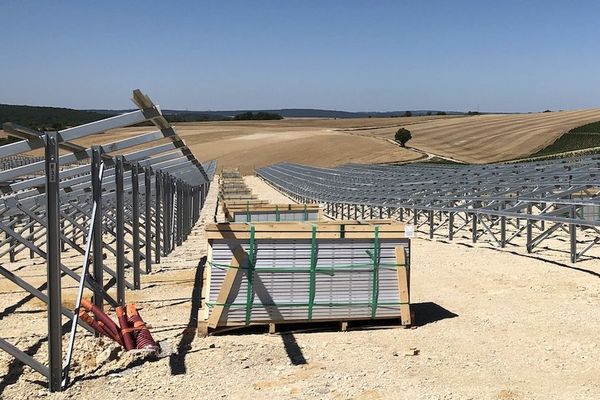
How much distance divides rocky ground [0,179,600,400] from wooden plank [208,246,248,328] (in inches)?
10.0

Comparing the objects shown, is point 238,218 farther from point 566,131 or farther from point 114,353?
point 566,131

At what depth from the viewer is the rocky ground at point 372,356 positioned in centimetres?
644

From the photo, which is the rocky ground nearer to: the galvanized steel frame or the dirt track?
the galvanized steel frame

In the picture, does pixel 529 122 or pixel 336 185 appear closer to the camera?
pixel 336 185

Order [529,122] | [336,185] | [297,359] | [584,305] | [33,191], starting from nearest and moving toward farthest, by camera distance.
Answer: [297,359] < [584,305] < [33,191] < [336,185] < [529,122]

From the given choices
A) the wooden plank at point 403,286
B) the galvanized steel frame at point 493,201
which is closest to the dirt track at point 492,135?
the galvanized steel frame at point 493,201

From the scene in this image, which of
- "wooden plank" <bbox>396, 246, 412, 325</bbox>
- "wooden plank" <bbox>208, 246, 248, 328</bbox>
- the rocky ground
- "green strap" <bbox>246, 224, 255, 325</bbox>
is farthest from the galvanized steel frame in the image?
"wooden plank" <bbox>208, 246, 248, 328</bbox>

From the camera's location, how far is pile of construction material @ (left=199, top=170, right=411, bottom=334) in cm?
841

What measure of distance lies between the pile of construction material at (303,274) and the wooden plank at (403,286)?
13 millimetres

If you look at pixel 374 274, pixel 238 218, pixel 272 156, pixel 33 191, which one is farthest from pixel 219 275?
pixel 272 156

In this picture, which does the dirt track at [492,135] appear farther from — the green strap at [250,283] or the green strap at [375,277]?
the green strap at [250,283]

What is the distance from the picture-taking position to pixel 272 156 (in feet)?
255

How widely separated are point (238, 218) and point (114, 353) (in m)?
8.19

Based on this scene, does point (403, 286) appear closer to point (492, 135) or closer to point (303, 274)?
point (303, 274)
